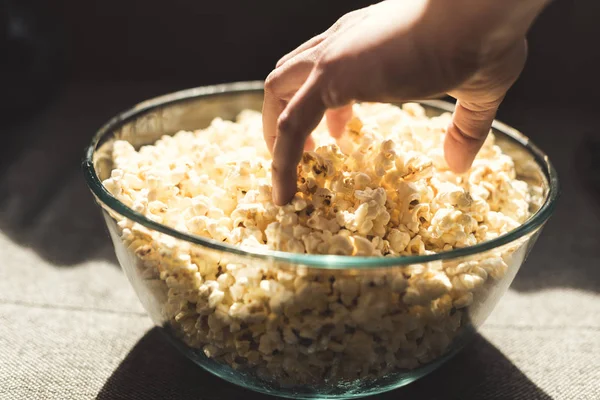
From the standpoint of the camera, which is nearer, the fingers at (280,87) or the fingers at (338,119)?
the fingers at (280,87)

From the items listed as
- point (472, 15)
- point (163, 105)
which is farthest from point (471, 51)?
point (163, 105)

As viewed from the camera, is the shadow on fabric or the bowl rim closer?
the bowl rim

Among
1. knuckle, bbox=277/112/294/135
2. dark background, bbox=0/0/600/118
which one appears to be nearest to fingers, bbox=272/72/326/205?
knuckle, bbox=277/112/294/135

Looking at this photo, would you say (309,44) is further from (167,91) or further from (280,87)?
(167,91)

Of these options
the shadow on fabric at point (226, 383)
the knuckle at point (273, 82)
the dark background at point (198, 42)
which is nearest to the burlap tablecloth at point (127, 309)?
the shadow on fabric at point (226, 383)

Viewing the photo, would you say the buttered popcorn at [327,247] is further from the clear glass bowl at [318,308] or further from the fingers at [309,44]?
the fingers at [309,44]

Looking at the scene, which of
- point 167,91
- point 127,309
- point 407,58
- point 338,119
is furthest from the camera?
point 167,91

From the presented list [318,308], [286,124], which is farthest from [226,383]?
[286,124]

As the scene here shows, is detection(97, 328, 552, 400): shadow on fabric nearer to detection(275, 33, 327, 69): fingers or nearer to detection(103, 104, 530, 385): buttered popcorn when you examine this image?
detection(103, 104, 530, 385): buttered popcorn
